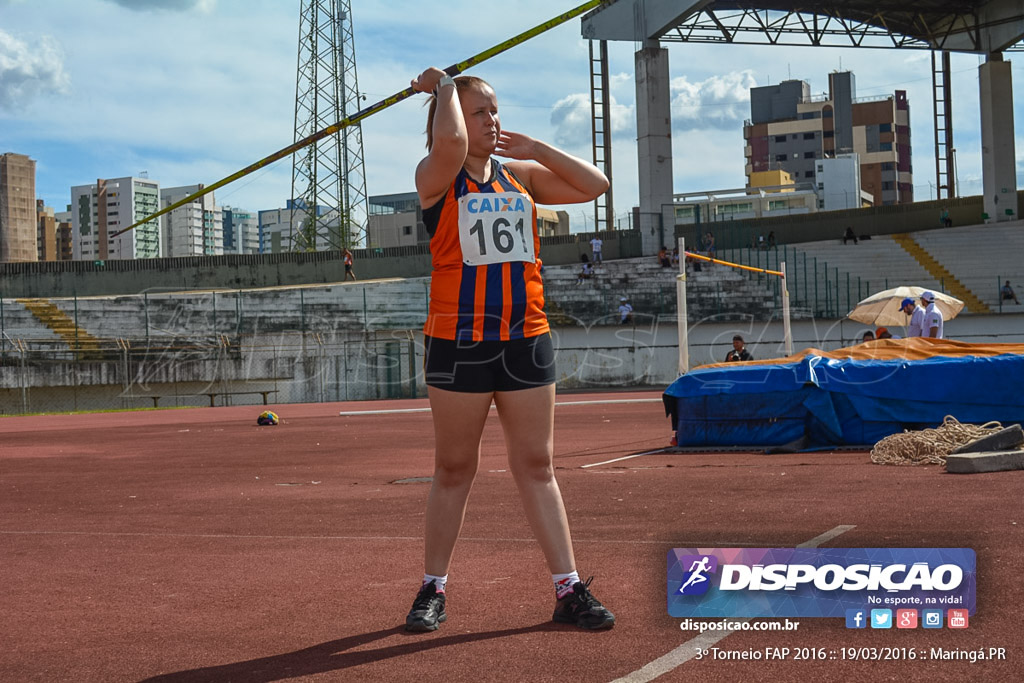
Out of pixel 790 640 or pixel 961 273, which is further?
pixel 961 273

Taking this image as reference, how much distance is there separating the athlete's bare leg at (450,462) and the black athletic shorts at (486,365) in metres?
0.04

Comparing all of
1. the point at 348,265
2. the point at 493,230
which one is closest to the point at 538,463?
the point at 493,230

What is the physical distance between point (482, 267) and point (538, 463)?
74 centimetres

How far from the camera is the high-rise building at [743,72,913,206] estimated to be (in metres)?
108

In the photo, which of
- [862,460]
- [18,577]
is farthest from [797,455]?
[18,577]

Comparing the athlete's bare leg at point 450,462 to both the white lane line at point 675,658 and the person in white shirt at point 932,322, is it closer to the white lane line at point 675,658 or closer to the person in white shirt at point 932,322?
the white lane line at point 675,658

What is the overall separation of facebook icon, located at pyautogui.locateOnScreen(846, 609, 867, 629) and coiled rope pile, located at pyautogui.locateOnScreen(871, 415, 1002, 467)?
555 centimetres

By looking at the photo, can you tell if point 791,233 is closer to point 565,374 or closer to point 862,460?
point 565,374

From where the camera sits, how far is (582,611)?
145 inches

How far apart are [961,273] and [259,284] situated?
26515 mm

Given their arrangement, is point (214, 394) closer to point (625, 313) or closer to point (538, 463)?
point (625, 313)

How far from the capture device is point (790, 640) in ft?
11.0

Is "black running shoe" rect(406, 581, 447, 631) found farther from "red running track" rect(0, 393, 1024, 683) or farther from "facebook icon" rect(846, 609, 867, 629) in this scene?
"facebook icon" rect(846, 609, 867, 629)

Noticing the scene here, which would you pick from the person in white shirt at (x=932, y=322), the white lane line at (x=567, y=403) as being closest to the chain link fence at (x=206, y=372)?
the white lane line at (x=567, y=403)
